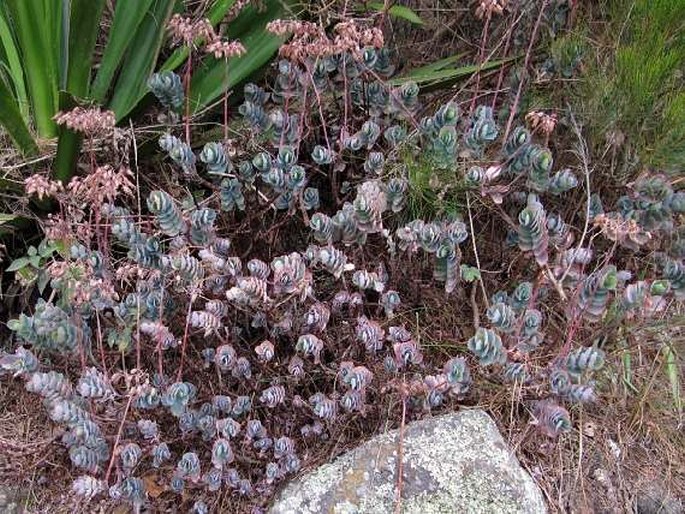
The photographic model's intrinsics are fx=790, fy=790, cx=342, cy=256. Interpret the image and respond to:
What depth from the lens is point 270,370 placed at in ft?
5.51

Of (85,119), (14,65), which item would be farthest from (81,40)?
(85,119)

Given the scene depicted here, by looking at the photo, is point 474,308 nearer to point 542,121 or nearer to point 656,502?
point 542,121

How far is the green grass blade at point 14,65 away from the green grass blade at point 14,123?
131mm

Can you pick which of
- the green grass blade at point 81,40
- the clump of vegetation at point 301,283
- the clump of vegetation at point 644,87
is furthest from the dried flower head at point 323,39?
the clump of vegetation at point 644,87

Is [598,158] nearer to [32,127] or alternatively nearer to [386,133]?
[386,133]

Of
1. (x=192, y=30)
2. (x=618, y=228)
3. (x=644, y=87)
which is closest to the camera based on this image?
(x=618, y=228)

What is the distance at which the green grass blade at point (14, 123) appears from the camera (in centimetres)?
177

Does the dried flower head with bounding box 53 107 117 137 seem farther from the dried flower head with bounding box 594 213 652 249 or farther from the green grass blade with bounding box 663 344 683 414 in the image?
the green grass blade with bounding box 663 344 683 414

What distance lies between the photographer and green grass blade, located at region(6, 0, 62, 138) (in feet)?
6.06

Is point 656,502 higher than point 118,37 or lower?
lower

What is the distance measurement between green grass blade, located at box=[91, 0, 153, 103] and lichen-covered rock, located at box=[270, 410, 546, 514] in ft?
3.63

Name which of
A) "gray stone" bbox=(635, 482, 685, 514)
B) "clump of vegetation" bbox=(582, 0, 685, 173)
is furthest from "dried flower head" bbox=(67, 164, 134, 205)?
"gray stone" bbox=(635, 482, 685, 514)

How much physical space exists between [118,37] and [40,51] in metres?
0.19

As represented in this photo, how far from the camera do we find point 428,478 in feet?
5.08
